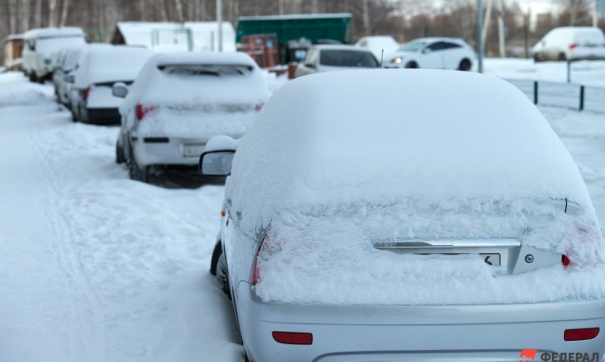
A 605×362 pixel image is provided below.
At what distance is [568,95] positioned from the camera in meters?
16.7

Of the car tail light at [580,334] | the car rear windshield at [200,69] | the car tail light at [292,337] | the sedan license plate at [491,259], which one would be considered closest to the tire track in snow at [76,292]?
the car tail light at [292,337]

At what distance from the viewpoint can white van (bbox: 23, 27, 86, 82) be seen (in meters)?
39.4

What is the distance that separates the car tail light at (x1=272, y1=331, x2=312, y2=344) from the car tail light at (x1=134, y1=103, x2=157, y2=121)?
22.7 feet

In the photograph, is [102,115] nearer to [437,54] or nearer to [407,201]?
[407,201]

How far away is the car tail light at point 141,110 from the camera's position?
1011 cm

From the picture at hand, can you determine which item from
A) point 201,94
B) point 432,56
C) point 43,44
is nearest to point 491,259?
point 201,94

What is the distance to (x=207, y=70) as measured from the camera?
10.4m

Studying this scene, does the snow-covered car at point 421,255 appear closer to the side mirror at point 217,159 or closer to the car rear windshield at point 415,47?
the side mirror at point 217,159

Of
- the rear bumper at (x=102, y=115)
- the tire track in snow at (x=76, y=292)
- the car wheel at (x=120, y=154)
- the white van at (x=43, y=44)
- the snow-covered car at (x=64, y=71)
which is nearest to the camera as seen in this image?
the tire track in snow at (x=76, y=292)

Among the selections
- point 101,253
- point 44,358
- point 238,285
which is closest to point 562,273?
point 238,285

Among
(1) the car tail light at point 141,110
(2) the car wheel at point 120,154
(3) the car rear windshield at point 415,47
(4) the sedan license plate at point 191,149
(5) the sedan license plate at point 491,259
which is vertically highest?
(5) the sedan license plate at point 491,259

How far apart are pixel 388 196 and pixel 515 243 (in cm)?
54

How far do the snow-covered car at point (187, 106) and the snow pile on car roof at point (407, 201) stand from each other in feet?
20.1

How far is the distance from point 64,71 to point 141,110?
1391 centimetres
